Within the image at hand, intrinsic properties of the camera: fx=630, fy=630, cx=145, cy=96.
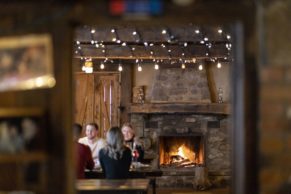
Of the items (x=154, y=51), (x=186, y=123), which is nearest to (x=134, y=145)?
(x=154, y=51)

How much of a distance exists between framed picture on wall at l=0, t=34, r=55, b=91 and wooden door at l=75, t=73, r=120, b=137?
28.6 ft

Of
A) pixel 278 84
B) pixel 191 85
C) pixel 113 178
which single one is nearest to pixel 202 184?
pixel 191 85

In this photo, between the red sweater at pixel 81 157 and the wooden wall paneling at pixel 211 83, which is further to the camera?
the wooden wall paneling at pixel 211 83

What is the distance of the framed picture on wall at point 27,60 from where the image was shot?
12.3 feet

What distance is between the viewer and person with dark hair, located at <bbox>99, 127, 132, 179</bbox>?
695 centimetres

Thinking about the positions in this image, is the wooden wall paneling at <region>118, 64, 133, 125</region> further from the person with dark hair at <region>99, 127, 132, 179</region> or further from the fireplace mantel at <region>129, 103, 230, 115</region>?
the person with dark hair at <region>99, 127, 132, 179</region>

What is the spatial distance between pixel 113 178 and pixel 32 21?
355 cm

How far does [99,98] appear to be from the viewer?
41.0 feet

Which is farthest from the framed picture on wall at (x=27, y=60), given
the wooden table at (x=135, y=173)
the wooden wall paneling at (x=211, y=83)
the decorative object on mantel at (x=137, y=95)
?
Answer: the wooden wall paneling at (x=211, y=83)

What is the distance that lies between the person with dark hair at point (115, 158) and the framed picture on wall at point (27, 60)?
10.4 ft

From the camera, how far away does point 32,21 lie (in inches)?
148

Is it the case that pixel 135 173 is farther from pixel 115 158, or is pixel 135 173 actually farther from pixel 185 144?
pixel 185 144

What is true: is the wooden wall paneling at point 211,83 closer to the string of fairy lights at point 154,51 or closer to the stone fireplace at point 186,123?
the stone fireplace at point 186,123

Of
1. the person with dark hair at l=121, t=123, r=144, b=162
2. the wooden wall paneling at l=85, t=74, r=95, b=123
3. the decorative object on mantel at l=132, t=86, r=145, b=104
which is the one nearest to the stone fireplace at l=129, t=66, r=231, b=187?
the decorative object on mantel at l=132, t=86, r=145, b=104
